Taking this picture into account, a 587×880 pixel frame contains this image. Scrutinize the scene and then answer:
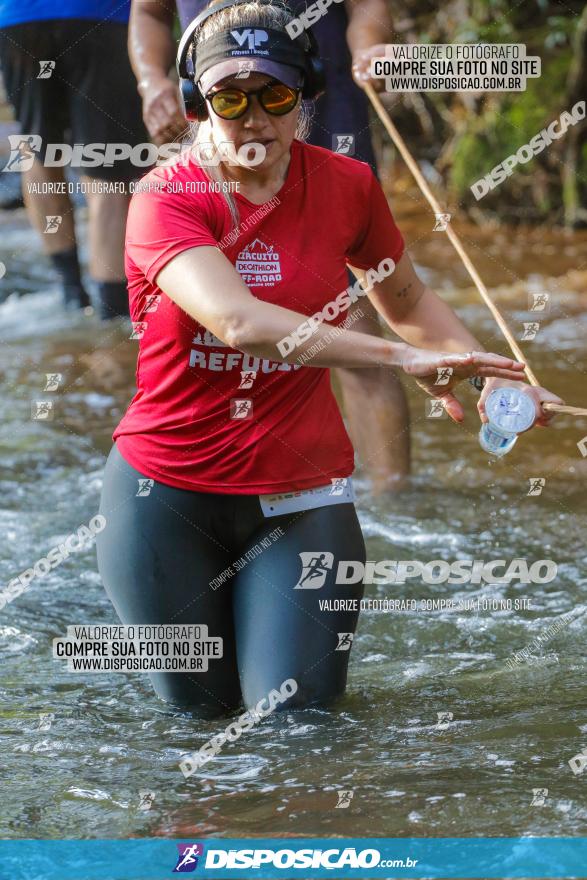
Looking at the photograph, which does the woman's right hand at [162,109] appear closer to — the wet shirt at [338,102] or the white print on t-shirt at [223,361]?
the wet shirt at [338,102]

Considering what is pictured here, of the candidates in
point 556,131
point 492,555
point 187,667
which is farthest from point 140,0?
point 556,131

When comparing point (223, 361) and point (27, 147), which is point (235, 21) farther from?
point (27, 147)

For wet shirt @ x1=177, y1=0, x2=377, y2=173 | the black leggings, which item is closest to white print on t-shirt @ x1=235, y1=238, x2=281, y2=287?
the black leggings

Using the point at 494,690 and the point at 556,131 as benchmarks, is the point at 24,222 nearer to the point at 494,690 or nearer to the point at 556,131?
the point at 556,131

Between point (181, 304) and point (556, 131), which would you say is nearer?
point (181, 304)

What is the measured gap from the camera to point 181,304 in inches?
106

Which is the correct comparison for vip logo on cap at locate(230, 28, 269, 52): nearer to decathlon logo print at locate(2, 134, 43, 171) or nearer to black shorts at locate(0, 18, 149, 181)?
black shorts at locate(0, 18, 149, 181)

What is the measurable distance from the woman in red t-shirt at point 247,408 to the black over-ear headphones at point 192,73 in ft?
0.03

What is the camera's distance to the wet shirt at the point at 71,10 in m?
5.62

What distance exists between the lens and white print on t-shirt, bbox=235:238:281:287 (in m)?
2.84

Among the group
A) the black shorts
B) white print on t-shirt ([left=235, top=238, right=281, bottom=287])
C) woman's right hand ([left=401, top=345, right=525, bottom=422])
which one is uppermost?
the black shorts

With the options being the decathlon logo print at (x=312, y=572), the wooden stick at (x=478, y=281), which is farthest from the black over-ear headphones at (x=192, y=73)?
the decathlon logo print at (x=312, y=572)

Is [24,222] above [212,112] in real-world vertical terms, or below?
above

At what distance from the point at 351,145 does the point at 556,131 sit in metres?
4.39
